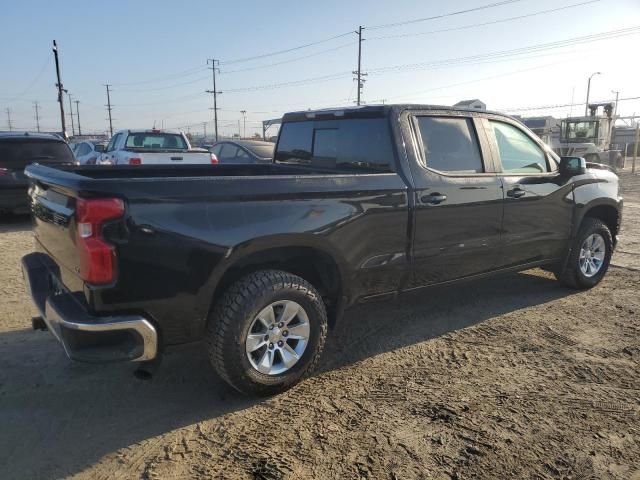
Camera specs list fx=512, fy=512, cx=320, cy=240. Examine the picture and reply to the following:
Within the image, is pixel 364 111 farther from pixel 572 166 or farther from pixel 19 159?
pixel 19 159

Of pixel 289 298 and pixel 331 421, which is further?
pixel 289 298

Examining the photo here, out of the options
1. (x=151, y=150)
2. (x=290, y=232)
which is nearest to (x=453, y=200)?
(x=290, y=232)

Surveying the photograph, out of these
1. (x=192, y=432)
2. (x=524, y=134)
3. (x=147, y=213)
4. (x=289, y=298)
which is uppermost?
(x=524, y=134)

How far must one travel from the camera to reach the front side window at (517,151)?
4.63m

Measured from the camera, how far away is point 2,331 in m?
4.31

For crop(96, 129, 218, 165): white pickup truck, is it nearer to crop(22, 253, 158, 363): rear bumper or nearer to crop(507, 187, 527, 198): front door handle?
crop(507, 187, 527, 198): front door handle

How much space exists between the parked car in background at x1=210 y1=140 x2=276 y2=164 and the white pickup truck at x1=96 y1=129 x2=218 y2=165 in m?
0.61

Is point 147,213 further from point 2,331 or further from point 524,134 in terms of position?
point 524,134

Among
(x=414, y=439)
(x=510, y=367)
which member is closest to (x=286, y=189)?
(x=414, y=439)

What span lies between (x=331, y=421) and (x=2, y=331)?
3024 millimetres

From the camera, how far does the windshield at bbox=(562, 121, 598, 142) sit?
75.3 feet

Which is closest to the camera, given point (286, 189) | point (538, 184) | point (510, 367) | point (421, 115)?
point (286, 189)

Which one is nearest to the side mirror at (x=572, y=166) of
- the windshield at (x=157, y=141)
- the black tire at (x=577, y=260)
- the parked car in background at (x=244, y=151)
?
the black tire at (x=577, y=260)

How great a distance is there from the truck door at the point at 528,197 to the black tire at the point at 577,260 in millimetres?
244
